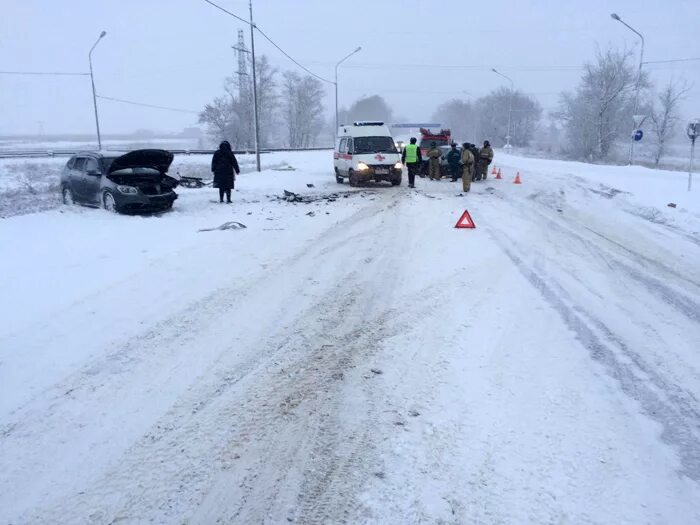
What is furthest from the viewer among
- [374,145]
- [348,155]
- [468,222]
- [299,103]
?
[299,103]

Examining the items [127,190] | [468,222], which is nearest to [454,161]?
[468,222]

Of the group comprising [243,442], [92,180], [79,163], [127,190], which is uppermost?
[79,163]

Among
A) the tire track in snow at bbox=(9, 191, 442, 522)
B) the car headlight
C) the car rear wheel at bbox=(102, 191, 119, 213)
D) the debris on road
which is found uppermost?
the car headlight

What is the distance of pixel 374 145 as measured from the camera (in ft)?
63.8

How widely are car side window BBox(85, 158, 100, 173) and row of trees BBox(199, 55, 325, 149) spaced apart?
180ft

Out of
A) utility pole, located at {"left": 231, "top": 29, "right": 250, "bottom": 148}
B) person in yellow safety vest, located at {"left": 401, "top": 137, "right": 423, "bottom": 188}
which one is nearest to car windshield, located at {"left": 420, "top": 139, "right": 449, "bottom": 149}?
person in yellow safety vest, located at {"left": 401, "top": 137, "right": 423, "bottom": 188}

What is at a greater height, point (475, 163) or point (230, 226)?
point (475, 163)

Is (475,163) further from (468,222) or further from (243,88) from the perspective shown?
(243,88)

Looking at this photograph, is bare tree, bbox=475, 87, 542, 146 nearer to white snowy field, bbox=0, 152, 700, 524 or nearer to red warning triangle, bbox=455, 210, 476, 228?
red warning triangle, bbox=455, 210, 476, 228

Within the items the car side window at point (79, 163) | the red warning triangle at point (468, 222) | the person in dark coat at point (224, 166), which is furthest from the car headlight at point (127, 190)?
the red warning triangle at point (468, 222)

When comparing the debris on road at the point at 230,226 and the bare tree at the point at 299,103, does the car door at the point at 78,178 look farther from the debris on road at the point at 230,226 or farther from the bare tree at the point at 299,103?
the bare tree at the point at 299,103

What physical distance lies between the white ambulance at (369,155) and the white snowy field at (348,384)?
9983 mm

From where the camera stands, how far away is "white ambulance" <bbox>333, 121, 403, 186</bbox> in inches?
744

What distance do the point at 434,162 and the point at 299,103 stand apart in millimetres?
65821
